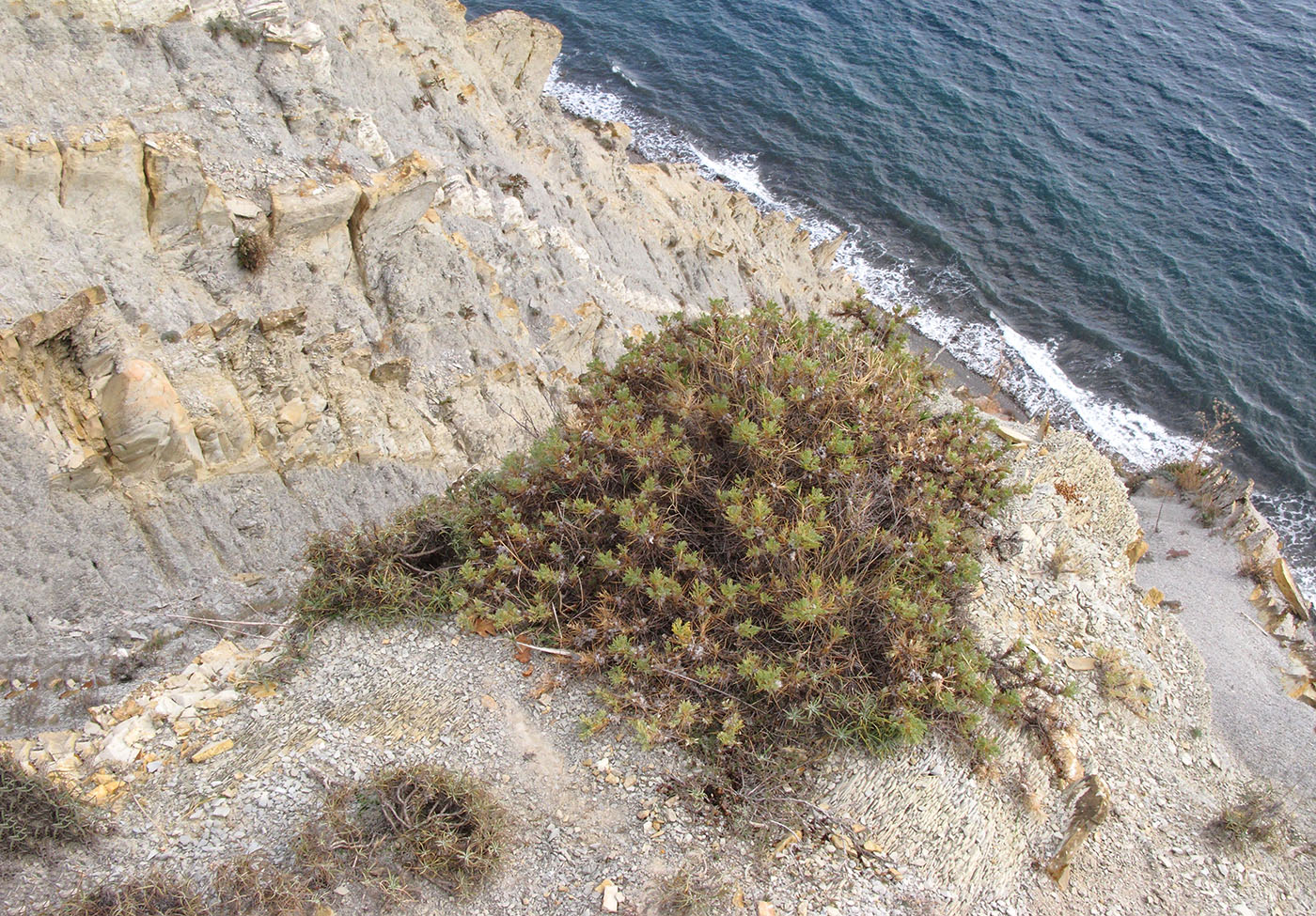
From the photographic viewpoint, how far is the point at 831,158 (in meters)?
32.1

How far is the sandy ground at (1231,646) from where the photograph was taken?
9.64 meters

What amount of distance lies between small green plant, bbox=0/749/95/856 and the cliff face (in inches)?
60.9

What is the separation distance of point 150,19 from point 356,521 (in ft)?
23.6

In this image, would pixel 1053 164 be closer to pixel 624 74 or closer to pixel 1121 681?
pixel 624 74

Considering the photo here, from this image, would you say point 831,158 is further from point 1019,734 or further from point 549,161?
point 1019,734

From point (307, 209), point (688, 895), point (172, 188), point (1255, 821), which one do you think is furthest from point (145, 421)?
point (1255, 821)

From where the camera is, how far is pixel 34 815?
5.64 m

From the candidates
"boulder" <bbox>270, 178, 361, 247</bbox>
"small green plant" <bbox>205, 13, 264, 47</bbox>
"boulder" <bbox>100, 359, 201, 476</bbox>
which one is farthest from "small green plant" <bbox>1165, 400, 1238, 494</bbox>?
"small green plant" <bbox>205, 13, 264, 47</bbox>

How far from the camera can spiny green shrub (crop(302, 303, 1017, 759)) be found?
256 inches

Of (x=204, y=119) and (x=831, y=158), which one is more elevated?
(x=204, y=119)

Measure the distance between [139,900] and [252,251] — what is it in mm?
7865

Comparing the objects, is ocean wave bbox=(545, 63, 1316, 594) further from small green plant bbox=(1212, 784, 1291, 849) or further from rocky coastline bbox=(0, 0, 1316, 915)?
small green plant bbox=(1212, 784, 1291, 849)

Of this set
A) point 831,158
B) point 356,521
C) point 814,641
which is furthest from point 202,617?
point 831,158

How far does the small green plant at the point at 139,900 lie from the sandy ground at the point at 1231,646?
394 inches
